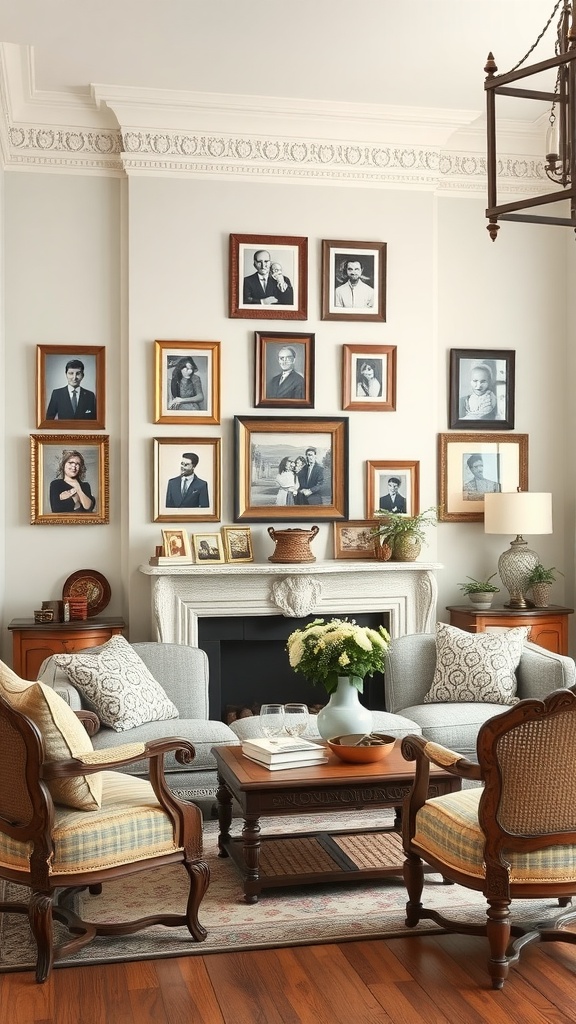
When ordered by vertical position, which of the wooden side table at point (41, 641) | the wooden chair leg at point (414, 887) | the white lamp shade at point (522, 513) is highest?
the white lamp shade at point (522, 513)

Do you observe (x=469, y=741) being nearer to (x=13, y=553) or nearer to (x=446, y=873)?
(x=446, y=873)

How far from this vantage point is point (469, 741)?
17.3 feet

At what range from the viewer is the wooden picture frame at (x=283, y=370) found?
6.52 m

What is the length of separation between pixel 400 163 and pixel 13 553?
360 cm

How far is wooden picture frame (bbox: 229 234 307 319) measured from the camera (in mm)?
6477

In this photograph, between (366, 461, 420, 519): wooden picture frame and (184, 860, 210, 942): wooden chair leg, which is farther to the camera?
(366, 461, 420, 519): wooden picture frame

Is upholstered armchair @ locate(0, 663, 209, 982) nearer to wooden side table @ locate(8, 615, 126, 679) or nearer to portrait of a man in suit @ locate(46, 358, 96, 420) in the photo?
wooden side table @ locate(8, 615, 126, 679)

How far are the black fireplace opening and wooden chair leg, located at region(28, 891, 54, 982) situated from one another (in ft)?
9.95

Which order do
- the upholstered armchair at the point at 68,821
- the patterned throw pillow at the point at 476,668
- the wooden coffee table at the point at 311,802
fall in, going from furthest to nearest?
the patterned throw pillow at the point at 476,668 → the wooden coffee table at the point at 311,802 → the upholstered armchair at the point at 68,821

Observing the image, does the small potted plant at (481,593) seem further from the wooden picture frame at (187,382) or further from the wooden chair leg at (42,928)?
the wooden chair leg at (42,928)

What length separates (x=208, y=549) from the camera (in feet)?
21.0

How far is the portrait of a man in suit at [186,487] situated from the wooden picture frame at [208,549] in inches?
8.2

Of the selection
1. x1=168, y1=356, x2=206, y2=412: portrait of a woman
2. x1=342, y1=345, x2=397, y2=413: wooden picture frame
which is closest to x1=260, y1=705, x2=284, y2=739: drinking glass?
x1=168, y1=356, x2=206, y2=412: portrait of a woman

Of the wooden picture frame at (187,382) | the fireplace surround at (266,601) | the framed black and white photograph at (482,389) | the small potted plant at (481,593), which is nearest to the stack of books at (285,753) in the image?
the fireplace surround at (266,601)
